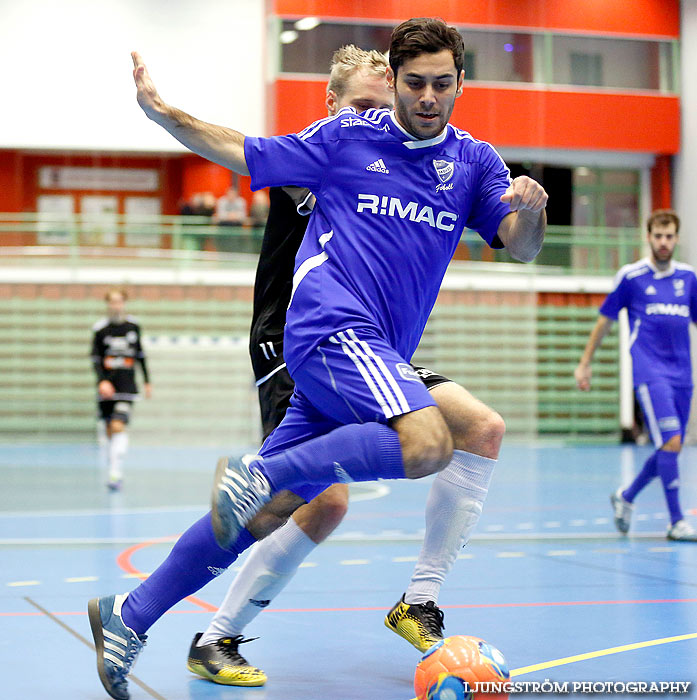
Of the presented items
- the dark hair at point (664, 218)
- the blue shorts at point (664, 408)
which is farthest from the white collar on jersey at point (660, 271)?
the blue shorts at point (664, 408)

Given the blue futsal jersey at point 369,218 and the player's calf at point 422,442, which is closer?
the player's calf at point 422,442

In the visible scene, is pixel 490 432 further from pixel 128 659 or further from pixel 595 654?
pixel 128 659

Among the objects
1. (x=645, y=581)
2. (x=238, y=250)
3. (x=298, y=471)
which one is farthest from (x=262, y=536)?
(x=238, y=250)

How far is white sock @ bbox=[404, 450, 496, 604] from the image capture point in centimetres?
338

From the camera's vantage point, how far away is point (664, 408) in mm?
7258

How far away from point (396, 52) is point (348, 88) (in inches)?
26.6

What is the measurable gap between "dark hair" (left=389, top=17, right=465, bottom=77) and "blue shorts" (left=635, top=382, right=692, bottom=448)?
452 cm

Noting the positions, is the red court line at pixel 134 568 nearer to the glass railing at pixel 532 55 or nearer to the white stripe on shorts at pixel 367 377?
the white stripe on shorts at pixel 367 377

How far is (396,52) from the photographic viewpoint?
3.22m

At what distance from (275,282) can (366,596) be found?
179cm

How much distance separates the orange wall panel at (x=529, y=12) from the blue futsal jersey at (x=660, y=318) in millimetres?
13010

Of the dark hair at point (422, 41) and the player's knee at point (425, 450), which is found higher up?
the dark hair at point (422, 41)

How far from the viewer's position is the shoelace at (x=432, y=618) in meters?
3.37

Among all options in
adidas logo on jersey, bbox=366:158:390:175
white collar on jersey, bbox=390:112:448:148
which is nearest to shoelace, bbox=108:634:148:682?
adidas logo on jersey, bbox=366:158:390:175
